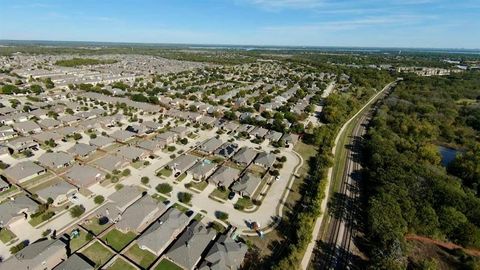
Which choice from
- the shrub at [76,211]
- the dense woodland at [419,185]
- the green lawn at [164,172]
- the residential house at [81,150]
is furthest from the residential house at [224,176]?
the residential house at [81,150]

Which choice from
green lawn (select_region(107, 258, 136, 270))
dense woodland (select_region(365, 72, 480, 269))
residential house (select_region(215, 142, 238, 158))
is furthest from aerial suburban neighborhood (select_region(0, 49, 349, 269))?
dense woodland (select_region(365, 72, 480, 269))

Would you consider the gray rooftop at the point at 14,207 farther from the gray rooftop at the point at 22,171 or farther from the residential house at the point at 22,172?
the gray rooftop at the point at 22,171

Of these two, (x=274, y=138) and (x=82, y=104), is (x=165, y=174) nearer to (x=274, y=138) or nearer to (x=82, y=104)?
(x=274, y=138)

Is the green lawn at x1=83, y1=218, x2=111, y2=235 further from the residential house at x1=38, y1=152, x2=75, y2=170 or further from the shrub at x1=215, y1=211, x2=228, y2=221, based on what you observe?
the residential house at x1=38, y1=152, x2=75, y2=170

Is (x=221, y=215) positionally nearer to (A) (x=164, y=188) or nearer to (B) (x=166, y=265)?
(B) (x=166, y=265)

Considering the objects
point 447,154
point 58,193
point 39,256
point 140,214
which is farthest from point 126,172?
point 447,154
